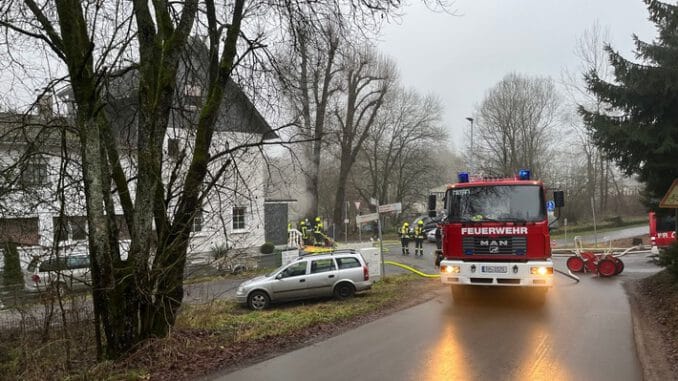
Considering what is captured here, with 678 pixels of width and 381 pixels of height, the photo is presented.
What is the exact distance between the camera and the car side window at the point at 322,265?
47.3 ft

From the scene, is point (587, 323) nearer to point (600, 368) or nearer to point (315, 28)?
point (600, 368)

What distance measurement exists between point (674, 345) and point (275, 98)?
774 centimetres

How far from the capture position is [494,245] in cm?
1012

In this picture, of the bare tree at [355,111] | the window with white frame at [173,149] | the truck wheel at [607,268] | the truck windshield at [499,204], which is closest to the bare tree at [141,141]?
the window with white frame at [173,149]

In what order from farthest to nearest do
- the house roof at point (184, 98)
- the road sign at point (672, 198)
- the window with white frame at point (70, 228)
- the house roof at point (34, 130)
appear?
the road sign at point (672, 198)
the house roof at point (184, 98)
the house roof at point (34, 130)
the window with white frame at point (70, 228)

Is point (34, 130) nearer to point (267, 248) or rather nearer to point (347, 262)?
point (347, 262)

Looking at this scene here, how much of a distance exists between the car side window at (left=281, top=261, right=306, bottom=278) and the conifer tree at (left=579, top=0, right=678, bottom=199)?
836cm

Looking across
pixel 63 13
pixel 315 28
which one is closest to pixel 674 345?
pixel 315 28

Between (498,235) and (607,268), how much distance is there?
661 centimetres

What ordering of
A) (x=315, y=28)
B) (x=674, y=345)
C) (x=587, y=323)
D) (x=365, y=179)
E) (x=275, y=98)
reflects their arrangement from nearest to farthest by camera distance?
(x=674, y=345)
(x=587, y=323)
(x=315, y=28)
(x=275, y=98)
(x=365, y=179)

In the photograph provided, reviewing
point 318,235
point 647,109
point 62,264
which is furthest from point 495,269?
point 318,235

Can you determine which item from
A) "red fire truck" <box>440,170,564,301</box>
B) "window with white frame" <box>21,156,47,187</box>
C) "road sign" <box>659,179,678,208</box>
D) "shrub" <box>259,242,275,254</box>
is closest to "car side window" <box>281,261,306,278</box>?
"red fire truck" <box>440,170,564,301</box>

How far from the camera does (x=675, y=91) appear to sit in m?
10.2

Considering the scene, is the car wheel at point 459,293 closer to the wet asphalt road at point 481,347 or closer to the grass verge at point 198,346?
the wet asphalt road at point 481,347
